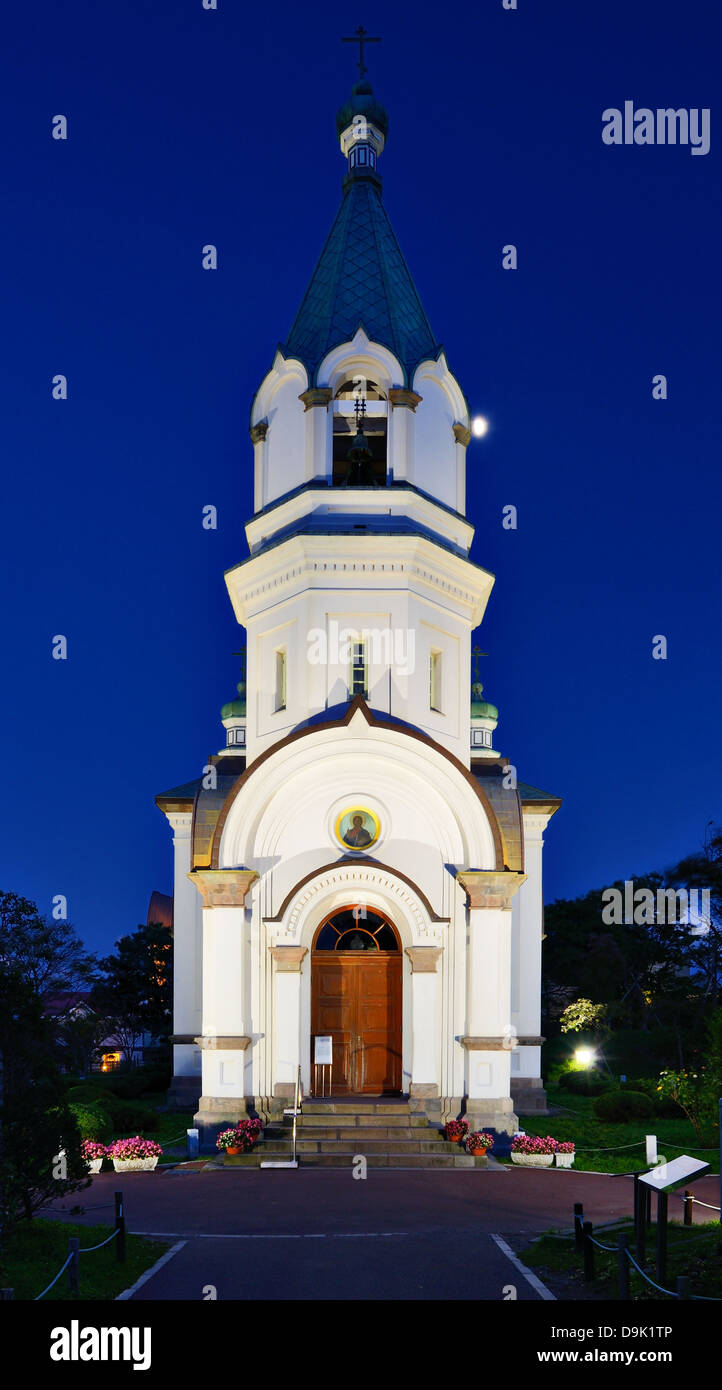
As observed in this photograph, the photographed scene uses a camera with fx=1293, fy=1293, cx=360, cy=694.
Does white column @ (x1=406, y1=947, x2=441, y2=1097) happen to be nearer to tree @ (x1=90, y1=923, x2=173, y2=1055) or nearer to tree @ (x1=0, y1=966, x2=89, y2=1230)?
tree @ (x1=0, y1=966, x2=89, y2=1230)

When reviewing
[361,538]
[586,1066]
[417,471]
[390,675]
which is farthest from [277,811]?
[586,1066]

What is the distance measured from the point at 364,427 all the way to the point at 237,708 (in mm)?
10342

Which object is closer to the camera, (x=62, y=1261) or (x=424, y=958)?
(x=62, y=1261)

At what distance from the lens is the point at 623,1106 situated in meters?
28.4

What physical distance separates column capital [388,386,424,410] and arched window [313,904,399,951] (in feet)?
32.3

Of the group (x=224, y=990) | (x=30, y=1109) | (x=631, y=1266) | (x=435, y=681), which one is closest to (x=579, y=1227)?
(x=631, y=1266)

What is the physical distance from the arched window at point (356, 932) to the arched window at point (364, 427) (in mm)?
8328

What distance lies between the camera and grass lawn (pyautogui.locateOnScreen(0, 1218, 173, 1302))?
456 inches

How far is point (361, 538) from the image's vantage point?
2455 centimetres

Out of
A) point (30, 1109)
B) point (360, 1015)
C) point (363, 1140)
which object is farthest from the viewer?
point (360, 1015)

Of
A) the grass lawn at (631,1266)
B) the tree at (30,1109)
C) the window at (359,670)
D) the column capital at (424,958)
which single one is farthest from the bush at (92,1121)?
the grass lawn at (631,1266)

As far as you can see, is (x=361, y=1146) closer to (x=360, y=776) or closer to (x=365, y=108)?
(x=360, y=776)

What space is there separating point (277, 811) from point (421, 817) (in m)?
2.66
